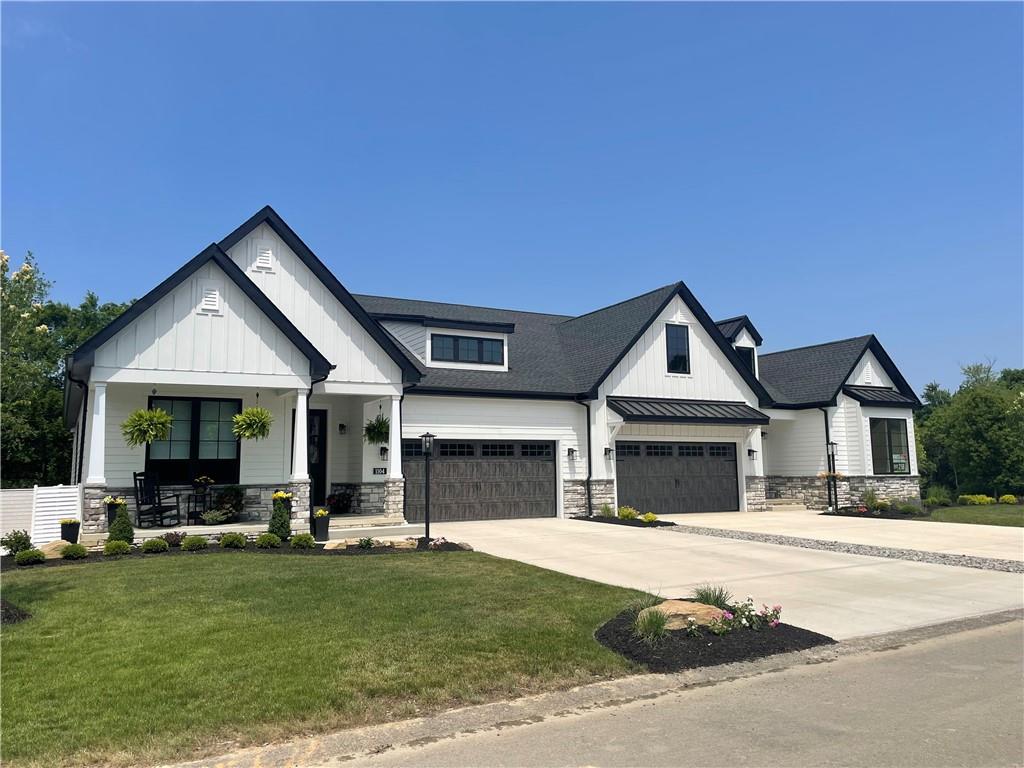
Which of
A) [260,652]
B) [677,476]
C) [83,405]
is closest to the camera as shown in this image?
[260,652]

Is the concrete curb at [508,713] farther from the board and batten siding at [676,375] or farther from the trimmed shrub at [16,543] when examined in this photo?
the board and batten siding at [676,375]

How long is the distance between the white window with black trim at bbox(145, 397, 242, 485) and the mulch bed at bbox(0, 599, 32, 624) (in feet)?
25.8

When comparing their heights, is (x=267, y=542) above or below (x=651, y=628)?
above

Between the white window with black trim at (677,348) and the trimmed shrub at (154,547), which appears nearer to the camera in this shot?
the trimmed shrub at (154,547)

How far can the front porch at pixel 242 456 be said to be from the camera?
15.7m

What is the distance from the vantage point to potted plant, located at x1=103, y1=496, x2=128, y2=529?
14.1m

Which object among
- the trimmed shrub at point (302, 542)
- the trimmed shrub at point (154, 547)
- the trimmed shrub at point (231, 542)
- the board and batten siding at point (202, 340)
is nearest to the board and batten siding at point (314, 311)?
the board and batten siding at point (202, 340)

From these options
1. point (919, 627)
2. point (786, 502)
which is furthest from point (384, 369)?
point (786, 502)

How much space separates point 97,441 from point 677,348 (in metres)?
17.9

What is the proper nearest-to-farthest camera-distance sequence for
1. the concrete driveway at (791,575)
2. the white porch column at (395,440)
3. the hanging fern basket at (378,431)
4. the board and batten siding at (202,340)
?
1. the concrete driveway at (791,575)
2. the board and batten siding at (202,340)
3. the white porch column at (395,440)
4. the hanging fern basket at (378,431)

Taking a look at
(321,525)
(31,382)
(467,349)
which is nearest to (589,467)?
(467,349)

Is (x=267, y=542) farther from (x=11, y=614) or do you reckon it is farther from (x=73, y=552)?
(x=11, y=614)

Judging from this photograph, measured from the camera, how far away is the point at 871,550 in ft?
47.5

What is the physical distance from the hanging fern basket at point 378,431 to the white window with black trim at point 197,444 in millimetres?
Result: 3349
